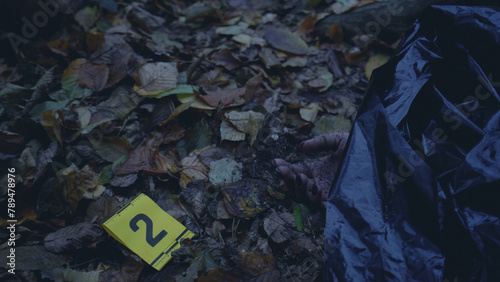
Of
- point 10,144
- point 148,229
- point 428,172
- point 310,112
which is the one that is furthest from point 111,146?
point 428,172

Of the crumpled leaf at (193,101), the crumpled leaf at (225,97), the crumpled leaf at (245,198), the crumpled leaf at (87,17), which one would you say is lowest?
the crumpled leaf at (245,198)

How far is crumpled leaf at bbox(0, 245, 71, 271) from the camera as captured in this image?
955 mm

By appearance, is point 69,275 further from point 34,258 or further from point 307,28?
point 307,28

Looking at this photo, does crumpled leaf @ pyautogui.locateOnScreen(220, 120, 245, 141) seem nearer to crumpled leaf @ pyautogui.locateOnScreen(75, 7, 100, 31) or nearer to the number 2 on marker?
the number 2 on marker

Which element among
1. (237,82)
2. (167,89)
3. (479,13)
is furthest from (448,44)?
(167,89)

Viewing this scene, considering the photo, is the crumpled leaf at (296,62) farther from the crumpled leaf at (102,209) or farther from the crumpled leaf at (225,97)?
→ the crumpled leaf at (102,209)

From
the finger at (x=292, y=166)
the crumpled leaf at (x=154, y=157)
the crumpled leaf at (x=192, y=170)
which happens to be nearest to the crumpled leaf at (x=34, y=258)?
the crumpled leaf at (x=154, y=157)

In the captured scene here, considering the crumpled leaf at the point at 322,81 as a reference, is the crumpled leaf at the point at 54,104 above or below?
above

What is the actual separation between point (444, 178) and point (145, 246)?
90 centimetres

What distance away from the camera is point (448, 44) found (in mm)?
1032

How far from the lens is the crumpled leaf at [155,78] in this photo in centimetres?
141

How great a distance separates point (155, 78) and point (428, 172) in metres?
1.18

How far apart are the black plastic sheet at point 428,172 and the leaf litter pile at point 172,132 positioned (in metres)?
0.23

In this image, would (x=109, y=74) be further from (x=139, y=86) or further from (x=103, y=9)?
(x=103, y=9)
